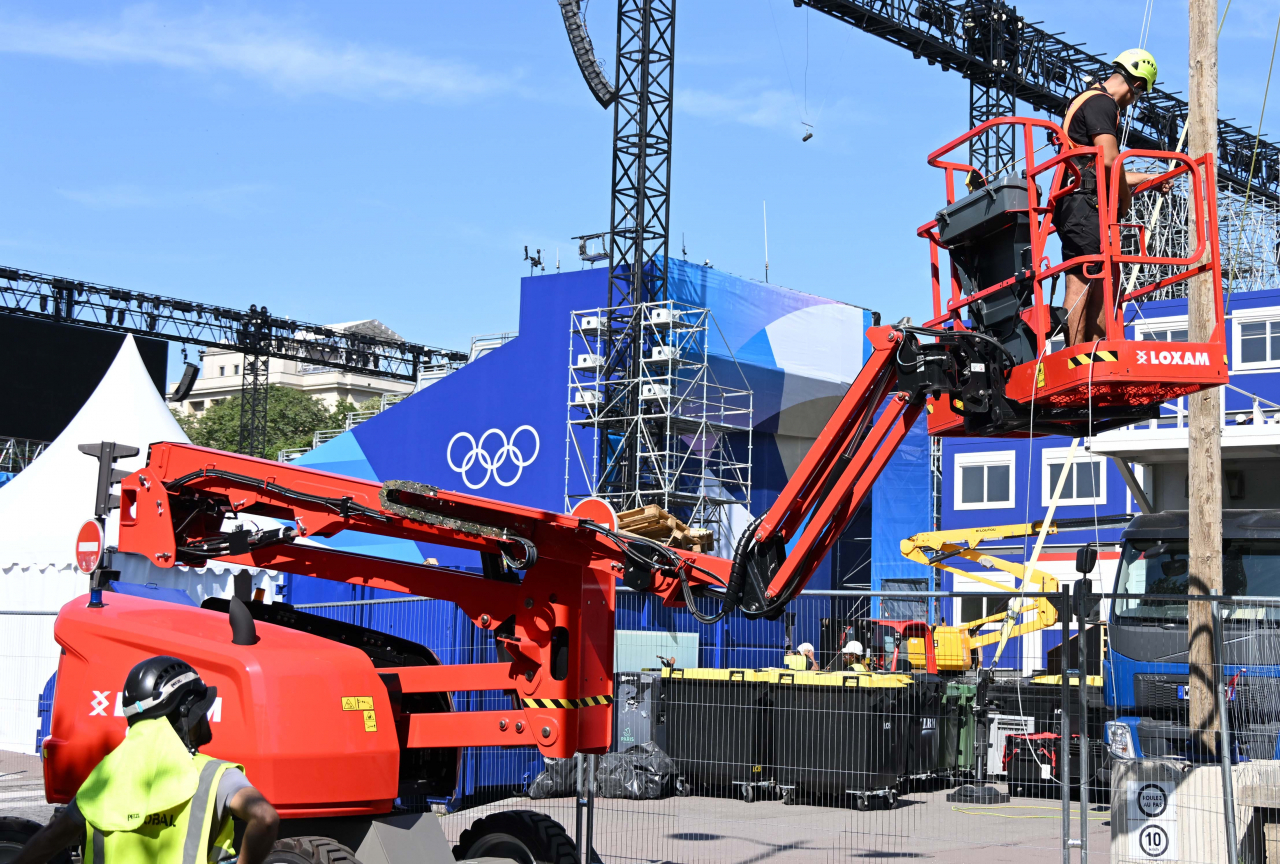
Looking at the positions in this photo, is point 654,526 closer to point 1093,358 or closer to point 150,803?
point 1093,358

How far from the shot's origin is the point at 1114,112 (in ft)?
25.1

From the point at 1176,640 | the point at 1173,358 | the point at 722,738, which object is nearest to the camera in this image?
the point at 1173,358

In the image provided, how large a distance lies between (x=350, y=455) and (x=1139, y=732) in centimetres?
3515

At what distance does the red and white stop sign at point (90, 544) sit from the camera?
7449mm

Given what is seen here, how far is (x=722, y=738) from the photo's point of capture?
42.6 ft

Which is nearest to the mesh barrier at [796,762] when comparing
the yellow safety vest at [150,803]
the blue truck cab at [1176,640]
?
the blue truck cab at [1176,640]

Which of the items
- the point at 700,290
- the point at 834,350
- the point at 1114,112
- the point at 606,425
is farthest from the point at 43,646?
the point at 834,350

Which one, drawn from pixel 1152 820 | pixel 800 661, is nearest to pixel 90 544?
pixel 1152 820

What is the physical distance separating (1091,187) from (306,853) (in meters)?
5.34

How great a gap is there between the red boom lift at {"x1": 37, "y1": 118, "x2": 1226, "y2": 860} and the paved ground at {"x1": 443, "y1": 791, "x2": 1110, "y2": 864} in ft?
13.9

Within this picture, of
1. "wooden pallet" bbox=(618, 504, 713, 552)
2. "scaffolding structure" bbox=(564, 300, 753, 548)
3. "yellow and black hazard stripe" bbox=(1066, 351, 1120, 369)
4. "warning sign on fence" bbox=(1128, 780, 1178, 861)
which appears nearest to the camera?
"yellow and black hazard stripe" bbox=(1066, 351, 1120, 369)

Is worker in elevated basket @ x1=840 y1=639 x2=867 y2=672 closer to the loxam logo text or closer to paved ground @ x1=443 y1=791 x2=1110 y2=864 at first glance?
paved ground @ x1=443 y1=791 x2=1110 y2=864

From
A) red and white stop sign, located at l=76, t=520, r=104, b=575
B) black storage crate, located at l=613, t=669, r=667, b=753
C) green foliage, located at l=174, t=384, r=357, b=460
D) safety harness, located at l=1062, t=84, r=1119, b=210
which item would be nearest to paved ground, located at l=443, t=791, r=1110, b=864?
black storage crate, located at l=613, t=669, r=667, b=753

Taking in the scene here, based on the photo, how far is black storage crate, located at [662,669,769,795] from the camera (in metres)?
12.1
